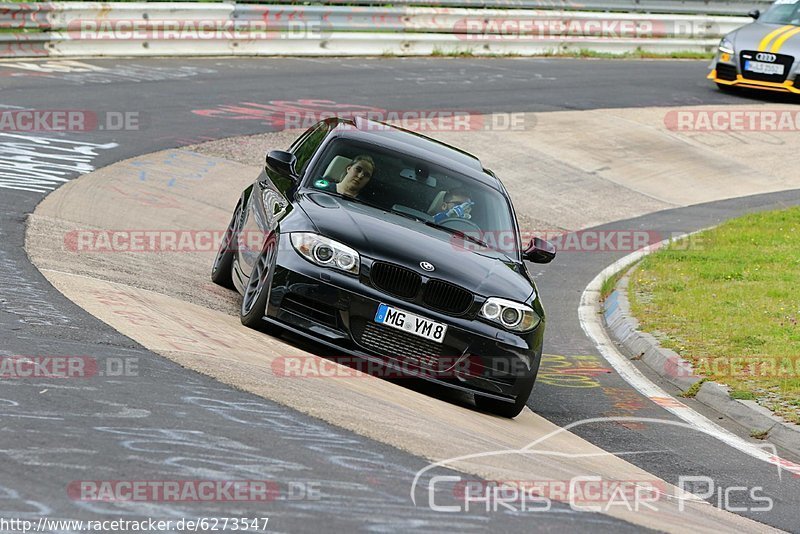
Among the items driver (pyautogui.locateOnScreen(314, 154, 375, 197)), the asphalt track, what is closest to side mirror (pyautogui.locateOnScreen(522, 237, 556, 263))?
the asphalt track

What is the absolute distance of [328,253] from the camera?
25.9 ft

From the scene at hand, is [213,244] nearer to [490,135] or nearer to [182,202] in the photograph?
[182,202]

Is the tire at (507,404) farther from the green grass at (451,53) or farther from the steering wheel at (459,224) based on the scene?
the green grass at (451,53)

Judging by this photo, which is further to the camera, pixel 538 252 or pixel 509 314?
pixel 538 252

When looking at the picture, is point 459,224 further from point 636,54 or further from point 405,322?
point 636,54

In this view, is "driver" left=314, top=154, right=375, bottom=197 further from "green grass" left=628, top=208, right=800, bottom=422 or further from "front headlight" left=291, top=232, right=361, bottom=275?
"green grass" left=628, top=208, right=800, bottom=422

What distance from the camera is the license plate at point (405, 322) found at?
776 centimetres

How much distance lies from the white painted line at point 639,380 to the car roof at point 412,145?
6.42 feet

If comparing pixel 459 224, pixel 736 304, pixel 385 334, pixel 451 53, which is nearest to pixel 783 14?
pixel 451 53

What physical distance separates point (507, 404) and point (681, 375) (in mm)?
2467

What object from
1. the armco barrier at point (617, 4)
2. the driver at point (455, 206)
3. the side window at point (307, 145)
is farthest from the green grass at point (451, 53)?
the driver at point (455, 206)

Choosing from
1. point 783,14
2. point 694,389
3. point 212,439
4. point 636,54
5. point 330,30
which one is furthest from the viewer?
point 636,54

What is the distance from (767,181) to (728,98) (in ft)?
18.0

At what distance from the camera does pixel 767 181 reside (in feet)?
66.9
